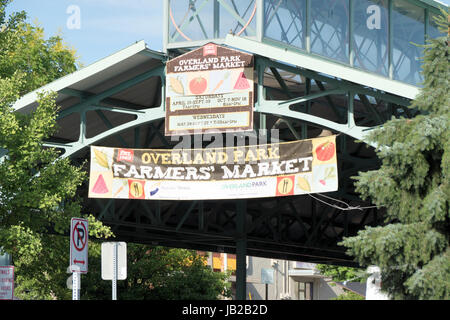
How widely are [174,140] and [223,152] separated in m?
5.55

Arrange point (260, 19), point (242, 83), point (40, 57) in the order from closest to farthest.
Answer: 1. point (260, 19)
2. point (242, 83)
3. point (40, 57)

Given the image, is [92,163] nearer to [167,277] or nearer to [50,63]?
[167,277]

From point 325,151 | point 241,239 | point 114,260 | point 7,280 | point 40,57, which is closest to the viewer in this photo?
point 114,260

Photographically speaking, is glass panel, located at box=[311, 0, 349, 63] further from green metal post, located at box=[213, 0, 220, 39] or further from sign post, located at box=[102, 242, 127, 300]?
sign post, located at box=[102, 242, 127, 300]

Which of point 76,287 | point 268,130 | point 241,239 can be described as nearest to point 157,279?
point 241,239

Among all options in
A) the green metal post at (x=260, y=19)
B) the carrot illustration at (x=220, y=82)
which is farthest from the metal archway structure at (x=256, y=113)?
the carrot illustration at (x=220, y=82)

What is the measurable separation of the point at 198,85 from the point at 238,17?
2.14m

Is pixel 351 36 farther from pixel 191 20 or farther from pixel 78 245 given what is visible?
pixel 78 245

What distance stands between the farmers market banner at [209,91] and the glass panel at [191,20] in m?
0.64

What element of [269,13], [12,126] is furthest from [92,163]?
[269,13]

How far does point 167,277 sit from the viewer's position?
39.8 metres

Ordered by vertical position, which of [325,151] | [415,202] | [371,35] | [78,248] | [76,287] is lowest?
[76,287]

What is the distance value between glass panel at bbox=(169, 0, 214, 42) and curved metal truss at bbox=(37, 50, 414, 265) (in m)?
0.97

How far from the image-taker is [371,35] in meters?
26.5
